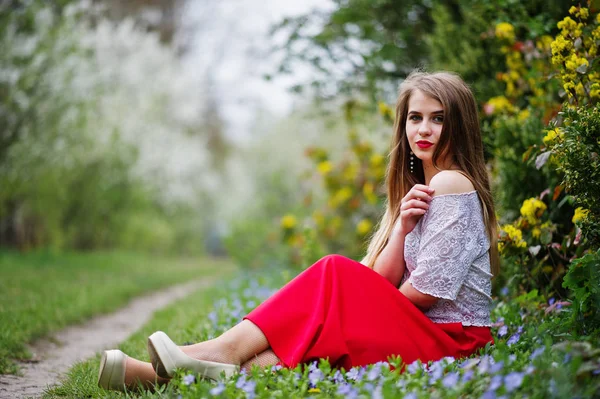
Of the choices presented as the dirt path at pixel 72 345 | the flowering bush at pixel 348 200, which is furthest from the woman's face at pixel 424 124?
the flowering bush at pixel 348 200

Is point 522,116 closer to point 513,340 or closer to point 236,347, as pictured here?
point 513,340

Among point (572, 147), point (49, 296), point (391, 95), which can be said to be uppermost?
point (391, 95)

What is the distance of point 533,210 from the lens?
298cm

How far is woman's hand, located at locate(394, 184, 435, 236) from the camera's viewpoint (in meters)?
2.33

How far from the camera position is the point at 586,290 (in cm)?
224

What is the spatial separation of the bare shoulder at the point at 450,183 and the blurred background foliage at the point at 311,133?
1.32 feet

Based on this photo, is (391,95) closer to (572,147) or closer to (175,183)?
(572,147)

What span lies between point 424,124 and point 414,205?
40 cm

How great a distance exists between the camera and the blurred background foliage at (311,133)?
2.90m

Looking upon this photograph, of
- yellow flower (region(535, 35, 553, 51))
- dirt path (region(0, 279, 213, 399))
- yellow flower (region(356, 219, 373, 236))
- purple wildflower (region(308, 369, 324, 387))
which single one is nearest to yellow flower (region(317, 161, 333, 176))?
yellow flower (region(356, 219, 373, 236))

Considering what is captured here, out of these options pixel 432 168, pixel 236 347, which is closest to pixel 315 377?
pixel 236 347

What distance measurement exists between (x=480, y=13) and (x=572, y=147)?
6.63ft

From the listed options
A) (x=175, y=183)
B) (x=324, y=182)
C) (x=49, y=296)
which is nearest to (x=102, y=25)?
(x=175, y=183)

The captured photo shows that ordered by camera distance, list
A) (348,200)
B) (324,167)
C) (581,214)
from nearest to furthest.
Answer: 1. (581,214)
2. (324,167)
3. (348,200)
